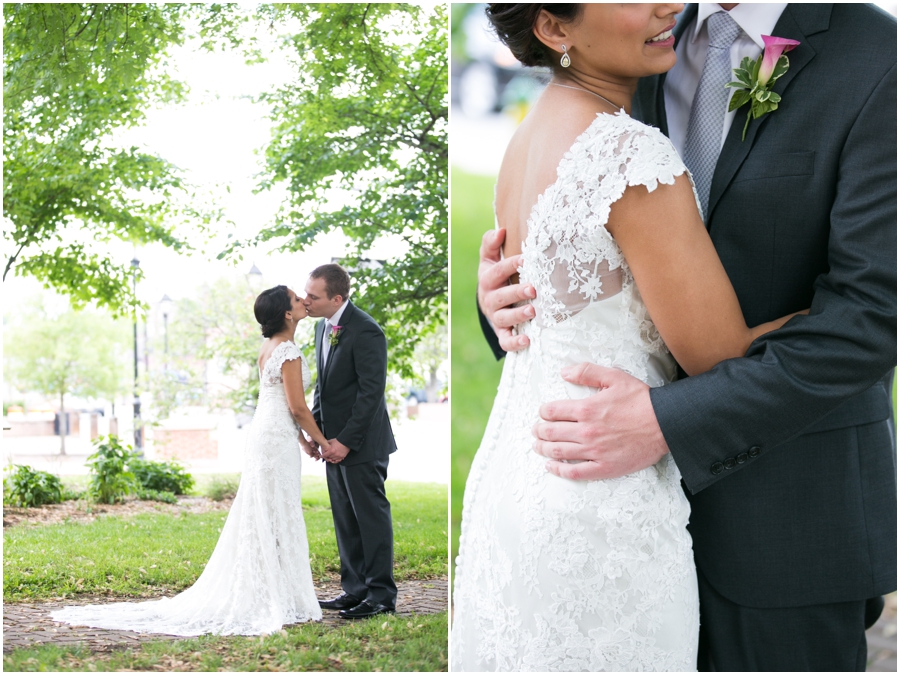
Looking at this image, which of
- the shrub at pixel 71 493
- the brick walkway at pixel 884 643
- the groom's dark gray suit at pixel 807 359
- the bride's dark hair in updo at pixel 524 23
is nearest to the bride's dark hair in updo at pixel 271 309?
the shrub at pixel 71 493

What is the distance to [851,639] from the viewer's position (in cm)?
140

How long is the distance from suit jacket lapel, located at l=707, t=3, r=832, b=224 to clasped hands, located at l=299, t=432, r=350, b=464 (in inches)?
63.2

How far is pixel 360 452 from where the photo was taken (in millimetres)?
2586

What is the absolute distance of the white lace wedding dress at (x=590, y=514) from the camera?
130 cm

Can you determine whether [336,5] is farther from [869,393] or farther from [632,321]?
[869,393]

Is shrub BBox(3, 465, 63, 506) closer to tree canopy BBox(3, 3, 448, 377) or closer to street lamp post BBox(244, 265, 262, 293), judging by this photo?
tree canopy BBox(3, 3, 448, 377)

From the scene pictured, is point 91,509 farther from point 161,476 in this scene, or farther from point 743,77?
point 743,77

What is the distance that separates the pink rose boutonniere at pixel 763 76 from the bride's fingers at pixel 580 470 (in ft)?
2.18

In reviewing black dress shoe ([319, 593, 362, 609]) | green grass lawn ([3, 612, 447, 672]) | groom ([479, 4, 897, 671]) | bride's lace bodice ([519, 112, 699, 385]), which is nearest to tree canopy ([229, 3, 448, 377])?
black dress shoe ([319, 593, 362, 609])

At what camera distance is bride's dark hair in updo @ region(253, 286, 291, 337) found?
8.30 feet

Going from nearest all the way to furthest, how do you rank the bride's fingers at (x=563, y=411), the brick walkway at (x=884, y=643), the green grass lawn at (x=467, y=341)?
the bride's fingers at (x=563, y=411), the brick walkway at (x=884, y=643), the green grass lawn at (x=467, y=341)

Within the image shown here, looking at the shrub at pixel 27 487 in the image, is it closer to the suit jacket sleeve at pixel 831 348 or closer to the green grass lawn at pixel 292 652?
the green grass lawn at pixel 292 652

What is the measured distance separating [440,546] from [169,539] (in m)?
0.95

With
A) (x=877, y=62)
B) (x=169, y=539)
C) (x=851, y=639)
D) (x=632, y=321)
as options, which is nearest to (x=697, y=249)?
(x=632, y=321)
